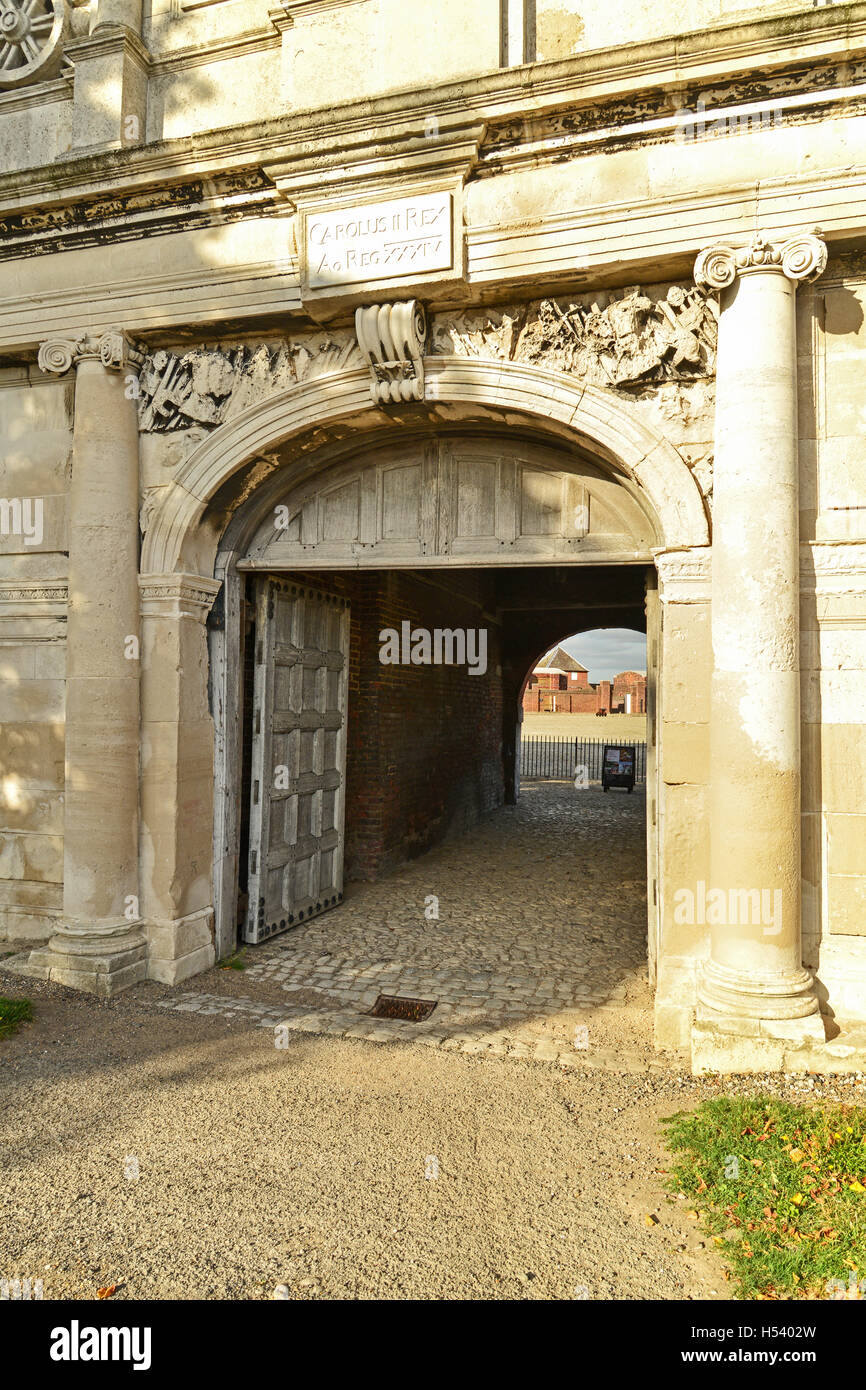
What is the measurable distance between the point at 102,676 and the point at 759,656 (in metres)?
4.01

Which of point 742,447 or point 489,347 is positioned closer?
point 742,447

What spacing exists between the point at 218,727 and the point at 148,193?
3.52 metres

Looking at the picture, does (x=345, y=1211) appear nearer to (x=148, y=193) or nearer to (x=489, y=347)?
(x=489, y=347)

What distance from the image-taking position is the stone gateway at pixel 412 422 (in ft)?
13.3

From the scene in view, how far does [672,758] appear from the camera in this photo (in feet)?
14.4

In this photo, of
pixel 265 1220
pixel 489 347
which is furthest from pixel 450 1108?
pixel 489 347

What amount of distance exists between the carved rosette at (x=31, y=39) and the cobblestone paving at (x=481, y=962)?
6.47 meters

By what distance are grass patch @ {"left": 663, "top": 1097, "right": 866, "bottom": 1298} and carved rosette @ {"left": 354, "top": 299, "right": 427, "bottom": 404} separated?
163 inches
